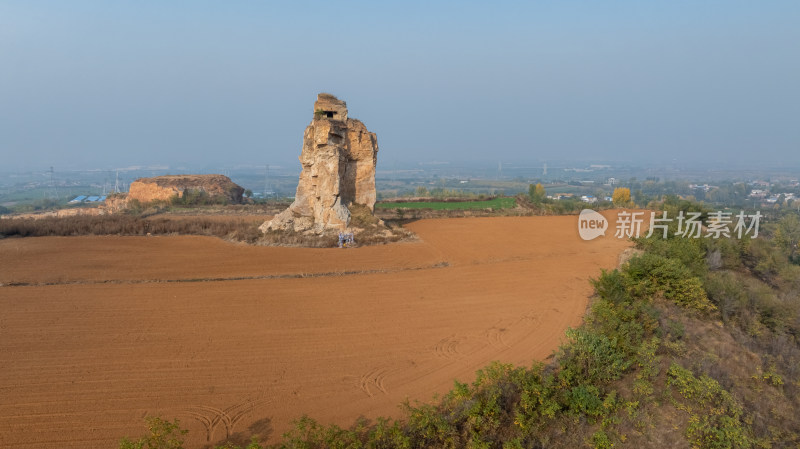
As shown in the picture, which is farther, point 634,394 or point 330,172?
point 330,172

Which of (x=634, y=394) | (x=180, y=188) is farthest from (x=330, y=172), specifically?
(x=180, y=188)

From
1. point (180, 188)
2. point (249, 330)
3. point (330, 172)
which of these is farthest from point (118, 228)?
point (180, 188)

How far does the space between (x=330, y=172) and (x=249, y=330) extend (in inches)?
445

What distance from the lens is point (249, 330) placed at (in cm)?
909

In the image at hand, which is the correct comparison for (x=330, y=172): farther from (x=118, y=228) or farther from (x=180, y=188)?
(x=180, y=188)

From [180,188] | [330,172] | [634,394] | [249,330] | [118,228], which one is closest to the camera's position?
[634,394]

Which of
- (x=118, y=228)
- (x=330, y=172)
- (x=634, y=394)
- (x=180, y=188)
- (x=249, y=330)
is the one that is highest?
(x=330, y=172)

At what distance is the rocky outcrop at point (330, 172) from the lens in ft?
63.8

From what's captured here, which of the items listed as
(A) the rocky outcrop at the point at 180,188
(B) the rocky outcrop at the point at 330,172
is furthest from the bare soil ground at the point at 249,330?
(A) the rocky outcrop at the point at 180,188

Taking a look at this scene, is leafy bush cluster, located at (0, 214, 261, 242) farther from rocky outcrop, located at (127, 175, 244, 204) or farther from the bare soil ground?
rocky outcrop, located at (127, 175, 244, 204)

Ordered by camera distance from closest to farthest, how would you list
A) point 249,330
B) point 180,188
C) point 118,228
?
point 249,330 < point 118,228 < point 180,188

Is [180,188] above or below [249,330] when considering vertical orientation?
above

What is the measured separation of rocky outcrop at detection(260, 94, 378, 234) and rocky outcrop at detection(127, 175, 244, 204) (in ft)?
68.0

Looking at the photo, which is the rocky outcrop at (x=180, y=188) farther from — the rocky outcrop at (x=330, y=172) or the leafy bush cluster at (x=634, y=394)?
the leafy bush cluster at (x=634, y=394)
